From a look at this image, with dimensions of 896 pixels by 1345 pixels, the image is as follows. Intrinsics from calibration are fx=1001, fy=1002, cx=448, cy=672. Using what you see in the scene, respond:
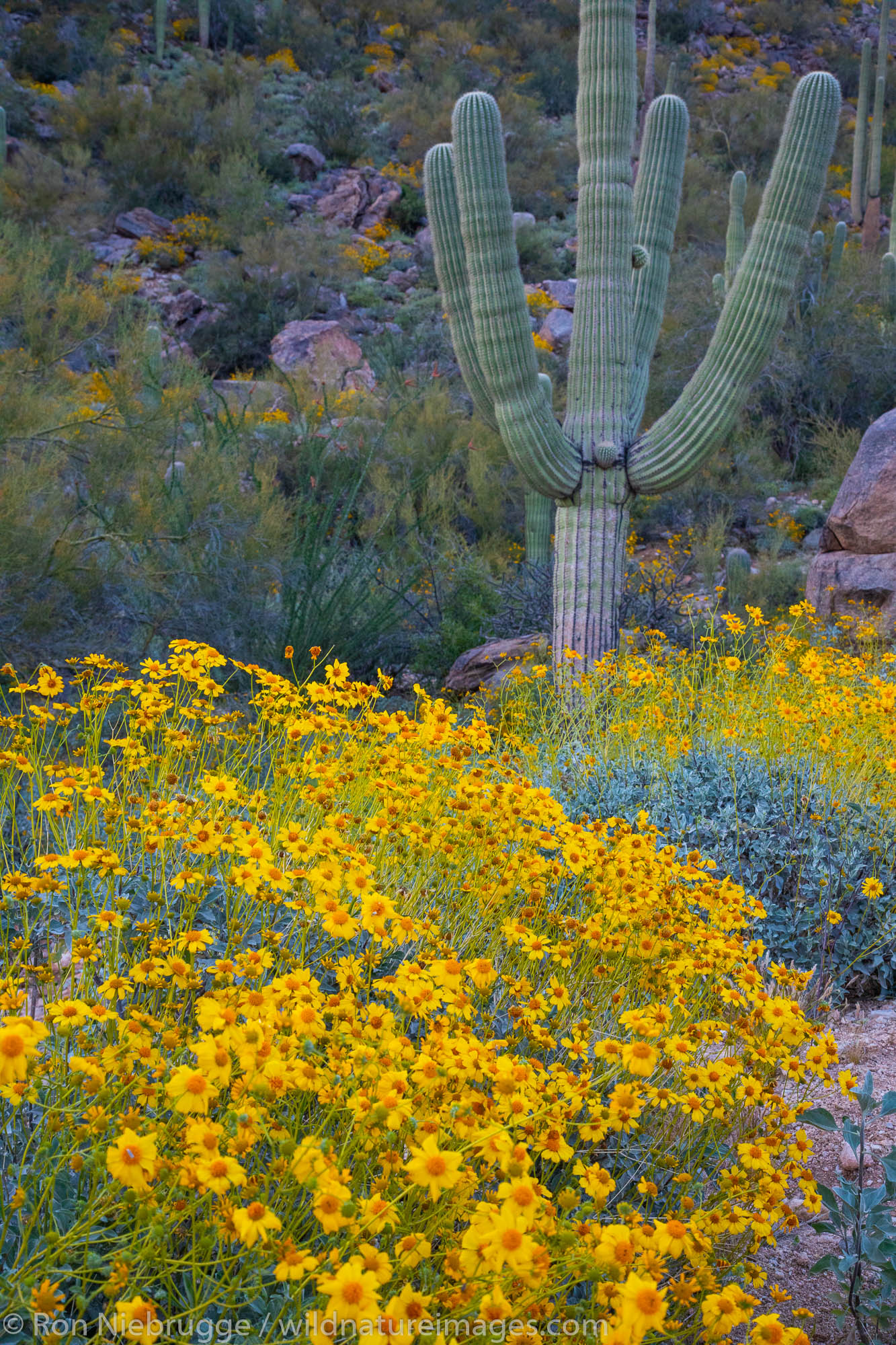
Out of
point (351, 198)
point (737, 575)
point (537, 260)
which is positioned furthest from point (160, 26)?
point (737, 575)

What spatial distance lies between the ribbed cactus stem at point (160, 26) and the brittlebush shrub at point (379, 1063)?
22275 millimetres

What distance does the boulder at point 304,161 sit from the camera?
61.2 ft

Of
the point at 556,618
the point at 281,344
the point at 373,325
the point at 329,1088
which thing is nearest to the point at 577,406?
the point at 556,618

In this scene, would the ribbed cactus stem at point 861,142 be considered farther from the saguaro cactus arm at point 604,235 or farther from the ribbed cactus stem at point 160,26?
the saguaro cactus arm at point 604,235

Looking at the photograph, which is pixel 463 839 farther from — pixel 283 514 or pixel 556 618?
pixel 283 514

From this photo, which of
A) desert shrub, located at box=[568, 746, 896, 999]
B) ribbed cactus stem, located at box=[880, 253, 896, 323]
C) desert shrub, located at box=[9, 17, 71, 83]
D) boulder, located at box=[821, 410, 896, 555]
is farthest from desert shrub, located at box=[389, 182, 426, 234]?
desert shrub, located at box=[568, 746, 896, 999]

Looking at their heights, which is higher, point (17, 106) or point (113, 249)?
point (17, 106)

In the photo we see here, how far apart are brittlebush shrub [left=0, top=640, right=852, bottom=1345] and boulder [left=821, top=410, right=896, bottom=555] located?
6193 millimetres

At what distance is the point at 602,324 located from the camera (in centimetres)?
633

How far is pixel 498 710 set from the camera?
19.3 ft

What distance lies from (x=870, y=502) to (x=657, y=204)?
2.86 m

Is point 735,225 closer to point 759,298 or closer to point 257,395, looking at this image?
point 257,395

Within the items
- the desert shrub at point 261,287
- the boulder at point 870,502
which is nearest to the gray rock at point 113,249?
the desert shrub at point 261,287

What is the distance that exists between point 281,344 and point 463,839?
12779mm
